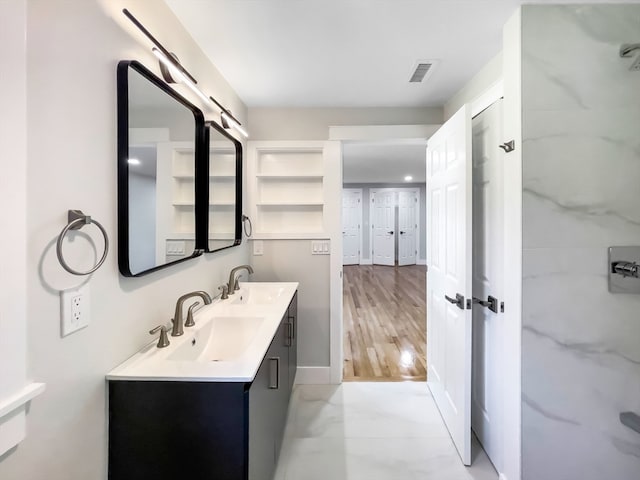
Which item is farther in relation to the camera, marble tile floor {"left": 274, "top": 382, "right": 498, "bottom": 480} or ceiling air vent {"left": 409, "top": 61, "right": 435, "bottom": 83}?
ceiling air vent {"left": 409, "top": 61, "right": 435, "bottom": 83}

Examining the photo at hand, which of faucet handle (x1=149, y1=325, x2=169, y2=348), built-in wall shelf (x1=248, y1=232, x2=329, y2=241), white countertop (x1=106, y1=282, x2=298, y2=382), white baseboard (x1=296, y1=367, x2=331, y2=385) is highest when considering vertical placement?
built-in wall shelf (x1=248, y1=232, x2=329, y2=241)

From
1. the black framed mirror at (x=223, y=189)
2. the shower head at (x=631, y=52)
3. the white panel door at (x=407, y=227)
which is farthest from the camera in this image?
the white panel door at (x=407, y=227)

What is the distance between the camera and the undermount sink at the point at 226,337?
147 cm

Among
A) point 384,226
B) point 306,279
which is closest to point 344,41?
point 306,279

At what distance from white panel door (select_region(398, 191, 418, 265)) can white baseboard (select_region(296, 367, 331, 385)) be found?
659 centimetres

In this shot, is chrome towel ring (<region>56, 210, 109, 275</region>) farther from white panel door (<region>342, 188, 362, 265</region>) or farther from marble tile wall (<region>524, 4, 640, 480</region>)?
white panel door (<region>342, 188, 362, 265</region>)

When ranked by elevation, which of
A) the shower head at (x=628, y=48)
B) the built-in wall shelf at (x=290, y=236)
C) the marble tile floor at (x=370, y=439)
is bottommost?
the marble tile floor at (x=370, y=439)

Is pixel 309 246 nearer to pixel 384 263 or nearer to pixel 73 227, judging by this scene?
pixel 73 227

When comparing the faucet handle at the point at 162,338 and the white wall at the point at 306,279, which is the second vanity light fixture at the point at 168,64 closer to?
the faucet handle at the point at 162,338

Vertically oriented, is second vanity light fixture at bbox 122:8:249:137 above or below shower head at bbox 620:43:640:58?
below

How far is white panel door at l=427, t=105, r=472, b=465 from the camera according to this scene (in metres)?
1.72

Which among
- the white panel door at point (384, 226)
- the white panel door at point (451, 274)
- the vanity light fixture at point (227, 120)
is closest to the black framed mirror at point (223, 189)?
the vanity light fixture at point (227, 120)

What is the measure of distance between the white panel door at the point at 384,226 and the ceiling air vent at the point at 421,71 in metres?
6.72

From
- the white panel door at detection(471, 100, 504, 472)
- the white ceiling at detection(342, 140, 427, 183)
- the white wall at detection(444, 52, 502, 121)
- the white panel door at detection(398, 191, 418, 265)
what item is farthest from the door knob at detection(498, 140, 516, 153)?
the white panel door at detection(398, 191, 418, 265)
